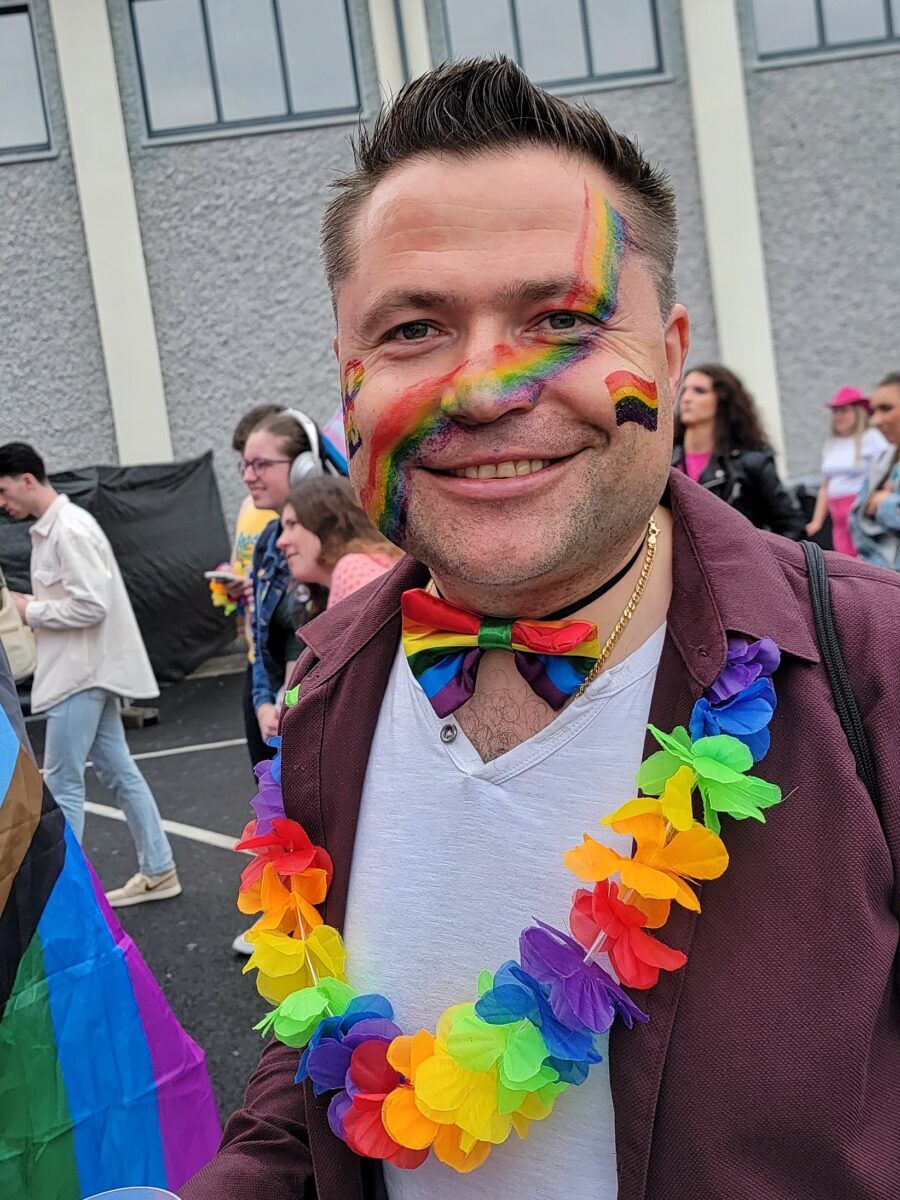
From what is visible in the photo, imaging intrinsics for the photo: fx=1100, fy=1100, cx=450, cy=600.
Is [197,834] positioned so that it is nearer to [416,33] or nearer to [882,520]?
[882,520]

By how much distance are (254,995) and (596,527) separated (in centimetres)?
321

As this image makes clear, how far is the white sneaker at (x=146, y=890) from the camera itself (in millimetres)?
4758

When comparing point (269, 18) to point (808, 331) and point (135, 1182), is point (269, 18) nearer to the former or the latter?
point (808, 331)

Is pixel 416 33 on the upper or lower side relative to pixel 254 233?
upper

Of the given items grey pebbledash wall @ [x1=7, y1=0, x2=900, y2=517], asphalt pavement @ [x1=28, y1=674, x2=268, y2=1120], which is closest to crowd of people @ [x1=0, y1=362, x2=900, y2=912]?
asphalt pavement @ [x1=28, y1=674, x2=268, y2=1120]

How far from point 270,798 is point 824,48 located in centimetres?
1211

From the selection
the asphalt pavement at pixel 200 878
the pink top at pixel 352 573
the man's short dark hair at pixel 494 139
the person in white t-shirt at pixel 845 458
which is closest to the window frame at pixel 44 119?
the asphalt pavement at pixel 200 878

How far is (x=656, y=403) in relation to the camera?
4.06 feet

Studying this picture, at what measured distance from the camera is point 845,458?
296 inches

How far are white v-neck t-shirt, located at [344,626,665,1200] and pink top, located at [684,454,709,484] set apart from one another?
12.4ft

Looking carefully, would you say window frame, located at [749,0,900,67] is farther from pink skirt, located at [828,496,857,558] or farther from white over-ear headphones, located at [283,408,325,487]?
white over-ear headphones, located at [283,408,325,487]

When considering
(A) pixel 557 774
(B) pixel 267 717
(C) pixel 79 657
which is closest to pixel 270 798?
(A) pixel 557 774

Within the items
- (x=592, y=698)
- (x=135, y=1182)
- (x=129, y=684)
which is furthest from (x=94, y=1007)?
(x=129, y=684)

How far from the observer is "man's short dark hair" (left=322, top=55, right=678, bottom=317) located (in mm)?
1195
